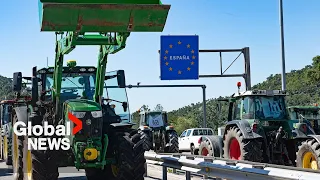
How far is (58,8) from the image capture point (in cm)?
801

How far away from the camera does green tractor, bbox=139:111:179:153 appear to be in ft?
77.7

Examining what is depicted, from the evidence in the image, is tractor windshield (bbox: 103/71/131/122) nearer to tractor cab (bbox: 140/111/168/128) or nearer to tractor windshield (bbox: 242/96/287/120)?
tractor windshield (bbox: 242/96/287/120)

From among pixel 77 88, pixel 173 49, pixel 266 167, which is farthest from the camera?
pixel 173 49

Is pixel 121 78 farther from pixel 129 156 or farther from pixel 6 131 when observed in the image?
pixel 6 131

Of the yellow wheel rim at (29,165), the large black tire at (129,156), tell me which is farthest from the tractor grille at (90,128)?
the yellow wheel rim at (29,165)

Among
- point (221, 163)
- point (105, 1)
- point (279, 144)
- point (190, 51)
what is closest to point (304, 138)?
point (279, 144)

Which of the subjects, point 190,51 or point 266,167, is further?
point 190,51

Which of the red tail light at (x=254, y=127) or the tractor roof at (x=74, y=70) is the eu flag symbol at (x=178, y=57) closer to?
the red tail light at (x=254, y=127)

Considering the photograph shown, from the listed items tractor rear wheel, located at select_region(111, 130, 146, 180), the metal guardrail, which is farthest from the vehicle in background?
tractor rear wheel, located at select_region(111, 130, 146, 180)

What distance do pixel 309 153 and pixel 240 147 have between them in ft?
5.97

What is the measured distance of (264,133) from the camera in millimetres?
13359

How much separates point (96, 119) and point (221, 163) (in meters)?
2.77

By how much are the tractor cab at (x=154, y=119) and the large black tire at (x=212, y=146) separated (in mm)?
10637

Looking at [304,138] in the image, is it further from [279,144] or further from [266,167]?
[266,167]
